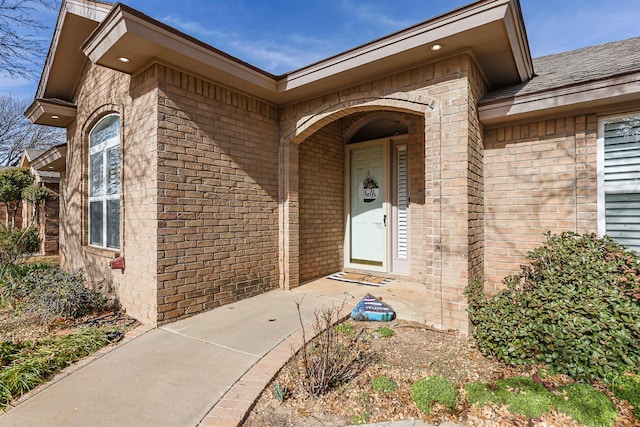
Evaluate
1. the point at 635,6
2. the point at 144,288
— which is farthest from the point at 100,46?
the point at 635,6

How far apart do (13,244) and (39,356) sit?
6.09m

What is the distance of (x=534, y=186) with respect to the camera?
411 centimetres

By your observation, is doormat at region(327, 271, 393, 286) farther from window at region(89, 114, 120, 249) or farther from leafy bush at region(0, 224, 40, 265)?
leafy bush at region(0, 224, 40, 265)

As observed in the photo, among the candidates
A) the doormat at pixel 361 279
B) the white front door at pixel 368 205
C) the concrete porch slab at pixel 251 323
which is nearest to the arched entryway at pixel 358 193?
the white front door at pixel 368 205

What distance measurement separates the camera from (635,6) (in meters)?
4.77

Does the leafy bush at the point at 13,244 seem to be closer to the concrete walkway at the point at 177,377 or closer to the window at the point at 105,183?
the window at the point at 105,183

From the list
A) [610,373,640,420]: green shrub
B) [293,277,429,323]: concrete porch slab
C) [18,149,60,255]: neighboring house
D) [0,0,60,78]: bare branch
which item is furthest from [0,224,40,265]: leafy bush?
[610,373,640,420]: green shrub

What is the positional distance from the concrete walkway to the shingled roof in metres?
3.25

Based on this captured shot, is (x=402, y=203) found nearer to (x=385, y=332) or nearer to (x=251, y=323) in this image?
(x=385, y=332)

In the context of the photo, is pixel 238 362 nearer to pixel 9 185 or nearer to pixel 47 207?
pixel 9 185

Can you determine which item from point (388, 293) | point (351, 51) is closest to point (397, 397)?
point (388, 293)

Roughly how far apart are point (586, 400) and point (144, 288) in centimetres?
466

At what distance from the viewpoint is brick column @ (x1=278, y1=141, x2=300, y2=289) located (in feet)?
18.7

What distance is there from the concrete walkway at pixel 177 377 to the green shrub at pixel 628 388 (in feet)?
6.74
